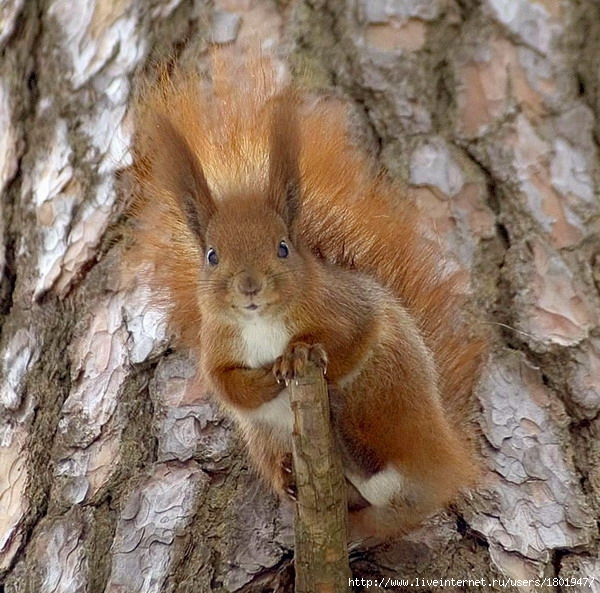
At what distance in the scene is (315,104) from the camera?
1524 mm

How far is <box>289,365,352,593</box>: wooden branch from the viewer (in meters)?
1.16

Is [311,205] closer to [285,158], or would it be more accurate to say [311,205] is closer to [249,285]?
[285,158]

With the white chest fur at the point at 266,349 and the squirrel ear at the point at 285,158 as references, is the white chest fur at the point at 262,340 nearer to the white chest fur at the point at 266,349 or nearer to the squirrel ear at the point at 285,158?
the white chest fur at the point at 266,349

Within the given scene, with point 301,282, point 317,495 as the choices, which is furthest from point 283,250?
point 317,495

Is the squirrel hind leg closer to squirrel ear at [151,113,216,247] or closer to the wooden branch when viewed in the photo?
the wooden branch

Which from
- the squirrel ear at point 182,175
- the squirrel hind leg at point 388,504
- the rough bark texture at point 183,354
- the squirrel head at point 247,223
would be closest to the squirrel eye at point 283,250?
the squirrel head at point 247,223

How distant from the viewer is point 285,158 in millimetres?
1299

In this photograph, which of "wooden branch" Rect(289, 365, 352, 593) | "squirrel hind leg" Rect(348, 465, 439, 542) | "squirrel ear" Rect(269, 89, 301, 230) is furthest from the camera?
"squirrel hind leg" Rect(348, 465, 439, 542)

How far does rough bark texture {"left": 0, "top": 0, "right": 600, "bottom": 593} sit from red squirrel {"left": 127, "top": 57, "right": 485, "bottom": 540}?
62 mm

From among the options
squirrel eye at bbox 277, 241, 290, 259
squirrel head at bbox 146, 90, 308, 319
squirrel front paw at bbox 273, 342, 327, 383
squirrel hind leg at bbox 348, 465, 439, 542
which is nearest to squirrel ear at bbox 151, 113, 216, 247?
squirrel head at bbox 146, 90, 308, 319

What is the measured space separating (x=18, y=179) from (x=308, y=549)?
0.85 meters

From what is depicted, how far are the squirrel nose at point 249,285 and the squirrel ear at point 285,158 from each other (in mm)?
135

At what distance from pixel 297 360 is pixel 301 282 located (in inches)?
5.5

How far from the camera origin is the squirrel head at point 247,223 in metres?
1.25
